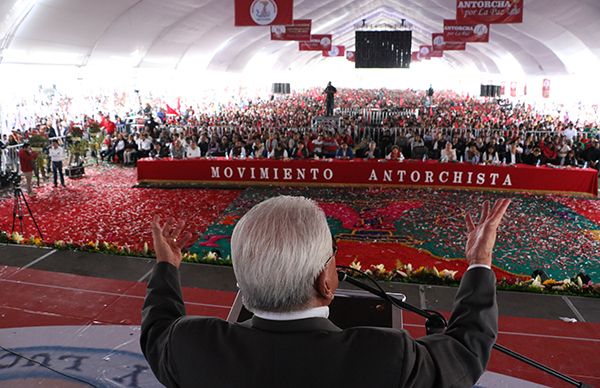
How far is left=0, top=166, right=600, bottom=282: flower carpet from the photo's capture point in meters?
8.45

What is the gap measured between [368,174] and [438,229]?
4091 mm

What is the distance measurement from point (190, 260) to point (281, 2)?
9149mm

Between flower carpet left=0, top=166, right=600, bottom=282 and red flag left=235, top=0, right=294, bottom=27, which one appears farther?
red flag left=235, top=0, right=294, bottom=27

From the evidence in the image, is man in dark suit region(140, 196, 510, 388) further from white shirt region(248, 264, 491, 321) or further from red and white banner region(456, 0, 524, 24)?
red and white banner region(456, 0, 524, 24)

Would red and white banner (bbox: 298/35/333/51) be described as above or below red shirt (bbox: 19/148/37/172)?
above

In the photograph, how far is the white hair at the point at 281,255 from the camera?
1.40m

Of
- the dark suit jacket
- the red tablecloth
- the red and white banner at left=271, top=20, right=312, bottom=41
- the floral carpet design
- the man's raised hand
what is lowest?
the floral carpet design

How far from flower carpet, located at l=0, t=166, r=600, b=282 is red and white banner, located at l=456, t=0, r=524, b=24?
→ 5610 millimetres

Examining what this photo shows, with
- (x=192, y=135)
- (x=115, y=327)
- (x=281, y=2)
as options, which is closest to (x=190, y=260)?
(x=115, y=327)

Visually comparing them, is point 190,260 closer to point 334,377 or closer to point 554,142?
point 334,377

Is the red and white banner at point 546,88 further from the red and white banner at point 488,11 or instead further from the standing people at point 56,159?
the standing people at point 56,159

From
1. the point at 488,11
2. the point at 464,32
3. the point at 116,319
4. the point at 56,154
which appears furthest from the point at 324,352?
the point at 464,32

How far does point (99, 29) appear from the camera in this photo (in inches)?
1013

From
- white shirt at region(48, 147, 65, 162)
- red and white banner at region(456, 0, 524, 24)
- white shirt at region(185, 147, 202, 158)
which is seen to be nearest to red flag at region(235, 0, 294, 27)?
white shirt at region(185, 147, 202, 158)
